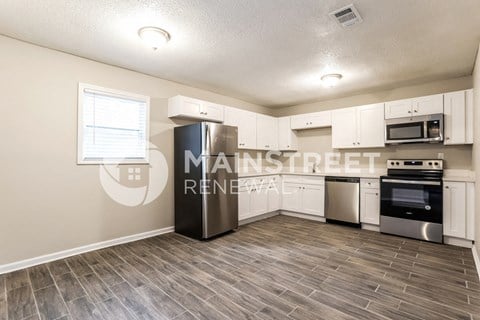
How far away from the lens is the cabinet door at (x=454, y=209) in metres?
3.32

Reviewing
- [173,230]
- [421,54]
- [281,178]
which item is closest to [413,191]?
[421,54]

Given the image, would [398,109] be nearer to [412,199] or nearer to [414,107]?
[414,107]

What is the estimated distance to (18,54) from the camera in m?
2.67

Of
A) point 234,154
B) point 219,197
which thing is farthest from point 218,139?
point 219,197

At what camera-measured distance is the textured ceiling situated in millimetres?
2109

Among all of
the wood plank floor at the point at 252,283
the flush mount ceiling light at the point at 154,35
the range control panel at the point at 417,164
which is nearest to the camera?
the wood plank floor at the point at 252,283

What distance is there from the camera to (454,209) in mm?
3385

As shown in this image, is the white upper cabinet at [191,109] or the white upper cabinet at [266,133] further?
the white upper cabinet at [266,133]

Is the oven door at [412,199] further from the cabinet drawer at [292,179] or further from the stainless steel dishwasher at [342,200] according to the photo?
the cabinet drawer at [292,179]

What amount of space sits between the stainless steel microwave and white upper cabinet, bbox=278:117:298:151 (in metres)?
1.90

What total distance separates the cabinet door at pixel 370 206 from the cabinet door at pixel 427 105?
142 centimetres

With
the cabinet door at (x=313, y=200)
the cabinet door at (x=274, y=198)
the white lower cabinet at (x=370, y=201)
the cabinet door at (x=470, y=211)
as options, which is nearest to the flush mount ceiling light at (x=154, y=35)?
the cabinet door at (x=274, y=198)

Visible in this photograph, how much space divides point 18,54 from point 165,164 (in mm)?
2178

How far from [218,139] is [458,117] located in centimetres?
356
